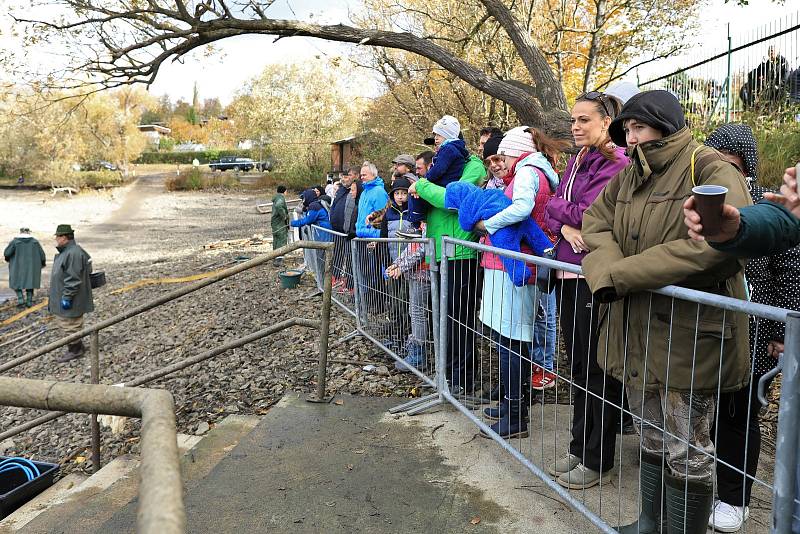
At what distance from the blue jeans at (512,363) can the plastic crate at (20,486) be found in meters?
3.88

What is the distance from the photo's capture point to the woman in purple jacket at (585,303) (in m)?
3.32

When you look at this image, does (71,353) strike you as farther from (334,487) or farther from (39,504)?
(334,487)

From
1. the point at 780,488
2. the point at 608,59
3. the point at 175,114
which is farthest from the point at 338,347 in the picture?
the point at 175,114

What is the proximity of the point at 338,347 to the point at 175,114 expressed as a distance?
126 m

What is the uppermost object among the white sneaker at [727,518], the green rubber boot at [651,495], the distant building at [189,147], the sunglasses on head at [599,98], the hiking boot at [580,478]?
the distant building at [189,147]

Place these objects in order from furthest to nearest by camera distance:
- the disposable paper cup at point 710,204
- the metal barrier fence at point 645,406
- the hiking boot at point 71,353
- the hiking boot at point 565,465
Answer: the hiking boot at point 71,353
the hiking boot at point 565,465
the metal barrier fence at point 645,406
the disposable paper cup at point 710,204

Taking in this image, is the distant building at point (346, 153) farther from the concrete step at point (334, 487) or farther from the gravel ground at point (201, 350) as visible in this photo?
the concrete step at point (334, 487)

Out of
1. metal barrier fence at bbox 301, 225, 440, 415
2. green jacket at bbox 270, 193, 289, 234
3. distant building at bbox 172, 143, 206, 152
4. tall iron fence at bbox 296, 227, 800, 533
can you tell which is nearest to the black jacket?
metal barrier fence at bbox 301, 225, 440, 415

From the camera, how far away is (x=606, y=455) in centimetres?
334

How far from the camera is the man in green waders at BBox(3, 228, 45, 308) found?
14523 millimetres

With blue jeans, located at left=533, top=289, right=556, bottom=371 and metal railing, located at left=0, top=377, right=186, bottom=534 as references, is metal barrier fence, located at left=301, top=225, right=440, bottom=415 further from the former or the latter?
metal railing, located at left=0, top=377, right=186, bottom=534

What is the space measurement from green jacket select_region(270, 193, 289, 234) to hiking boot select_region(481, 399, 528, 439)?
11598mm

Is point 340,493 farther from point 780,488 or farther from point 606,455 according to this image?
point 780,488

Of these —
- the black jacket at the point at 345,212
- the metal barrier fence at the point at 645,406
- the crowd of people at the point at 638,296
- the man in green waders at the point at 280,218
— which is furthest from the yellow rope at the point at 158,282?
the metal barrier fence at the point at 645,406
